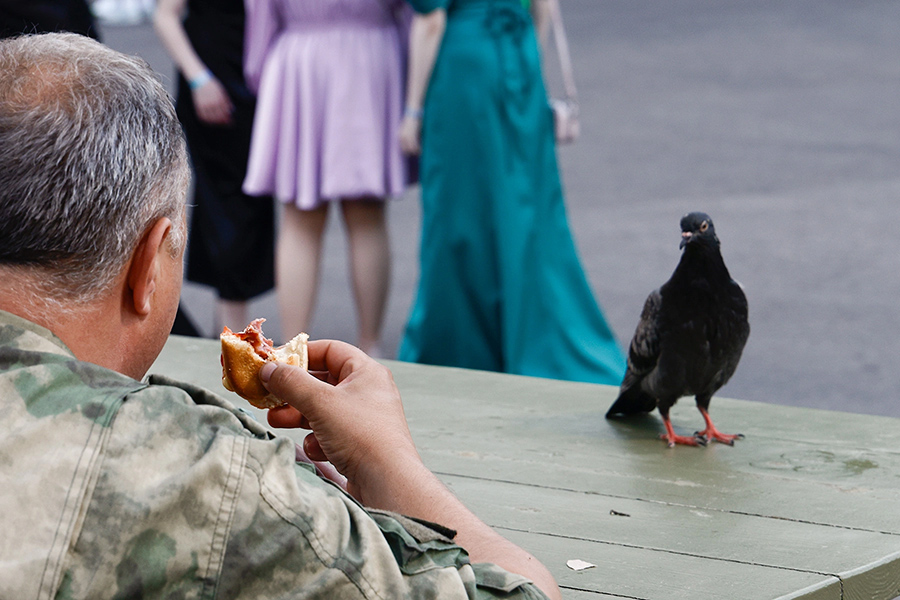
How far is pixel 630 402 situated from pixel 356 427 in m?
0.97

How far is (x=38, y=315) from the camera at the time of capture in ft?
3.74

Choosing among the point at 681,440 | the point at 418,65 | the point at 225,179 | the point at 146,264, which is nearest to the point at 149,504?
the point at 146,264

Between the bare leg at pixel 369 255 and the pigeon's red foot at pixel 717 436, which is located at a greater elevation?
the pigeon's red foot at pixel 717 436

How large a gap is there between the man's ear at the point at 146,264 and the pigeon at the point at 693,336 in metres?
1.19

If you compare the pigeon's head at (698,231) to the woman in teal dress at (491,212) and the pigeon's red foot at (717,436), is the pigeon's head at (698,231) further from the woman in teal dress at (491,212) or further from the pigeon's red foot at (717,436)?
the woman in teal dress at (491,212)

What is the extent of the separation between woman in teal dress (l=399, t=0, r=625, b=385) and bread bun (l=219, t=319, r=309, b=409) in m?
3.06

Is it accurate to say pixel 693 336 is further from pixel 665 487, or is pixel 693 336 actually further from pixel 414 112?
pixel 414 112


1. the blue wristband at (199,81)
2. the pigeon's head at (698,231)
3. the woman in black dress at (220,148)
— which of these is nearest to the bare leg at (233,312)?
the woman in black dress at (220,148)

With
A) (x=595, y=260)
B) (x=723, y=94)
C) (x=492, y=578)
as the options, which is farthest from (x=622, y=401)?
(x=723, y=94)

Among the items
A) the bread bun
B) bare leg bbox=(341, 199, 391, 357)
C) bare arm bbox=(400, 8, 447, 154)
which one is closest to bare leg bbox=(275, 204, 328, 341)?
bare leg bbox=(341, 199, 391, 357)

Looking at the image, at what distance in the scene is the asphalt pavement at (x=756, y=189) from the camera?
219 inches

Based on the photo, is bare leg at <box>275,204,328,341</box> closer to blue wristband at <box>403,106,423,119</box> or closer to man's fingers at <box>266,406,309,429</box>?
blue wristband at <box>403,106,423,119</box>

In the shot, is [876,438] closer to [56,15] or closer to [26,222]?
[26,222]

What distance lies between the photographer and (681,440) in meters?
2.09
